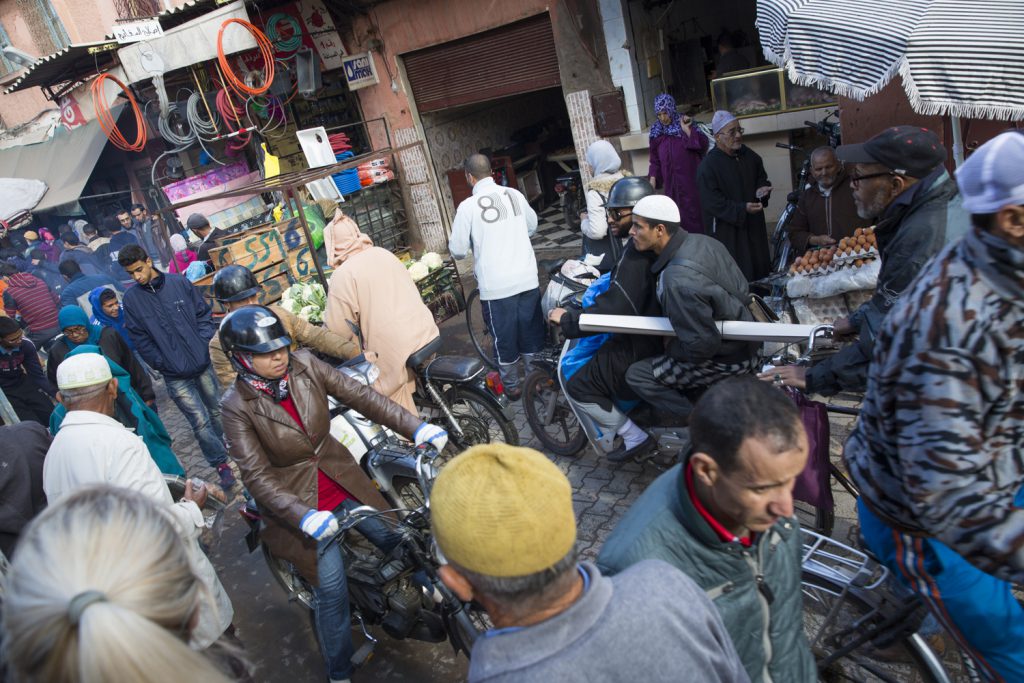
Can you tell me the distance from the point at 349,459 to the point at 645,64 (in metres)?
7.73

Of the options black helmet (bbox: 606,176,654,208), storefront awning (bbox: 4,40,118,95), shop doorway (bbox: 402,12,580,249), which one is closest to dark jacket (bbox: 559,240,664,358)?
black helmet (bbox: 606,176,654,208)

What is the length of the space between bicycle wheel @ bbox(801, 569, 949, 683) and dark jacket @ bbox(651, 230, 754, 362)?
131 cm

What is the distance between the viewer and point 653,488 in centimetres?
201

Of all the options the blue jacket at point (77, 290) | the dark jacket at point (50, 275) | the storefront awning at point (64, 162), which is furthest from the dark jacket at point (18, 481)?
the storefront awning at point (64, 162)

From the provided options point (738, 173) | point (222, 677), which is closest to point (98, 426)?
point (222, 677)

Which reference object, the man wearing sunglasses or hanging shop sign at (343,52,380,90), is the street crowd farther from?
hanging shop sign at (343,52,380,90)

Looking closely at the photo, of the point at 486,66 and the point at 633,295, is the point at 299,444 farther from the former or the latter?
the point at 486,66

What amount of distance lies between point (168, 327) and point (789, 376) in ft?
16.7

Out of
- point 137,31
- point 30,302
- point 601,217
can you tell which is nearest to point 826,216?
point 601,217

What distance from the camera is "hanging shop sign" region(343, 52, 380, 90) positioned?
11.0m

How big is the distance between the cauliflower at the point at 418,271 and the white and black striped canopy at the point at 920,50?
4.76 meters

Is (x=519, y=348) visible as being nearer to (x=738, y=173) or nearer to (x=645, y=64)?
(x=738, y=173)

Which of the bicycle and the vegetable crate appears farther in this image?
the vegetable crate

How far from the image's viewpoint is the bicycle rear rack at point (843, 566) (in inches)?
96.4
